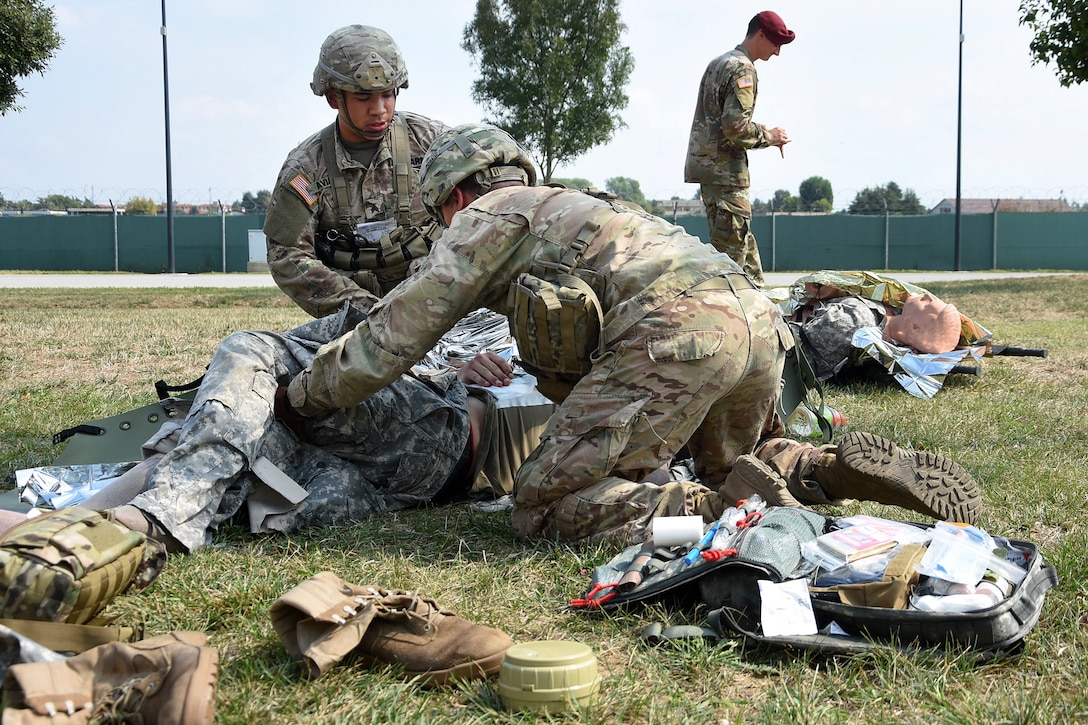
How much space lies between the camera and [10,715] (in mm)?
1801

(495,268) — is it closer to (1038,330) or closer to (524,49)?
(1038,330)

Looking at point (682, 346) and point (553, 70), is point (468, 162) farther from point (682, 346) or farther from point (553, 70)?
point (553, 70)

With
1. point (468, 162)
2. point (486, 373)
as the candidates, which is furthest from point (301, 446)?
point (468, 162)

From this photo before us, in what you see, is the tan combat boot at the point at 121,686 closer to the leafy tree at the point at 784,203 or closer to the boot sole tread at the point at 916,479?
the boot sole tread at the point at 916,479

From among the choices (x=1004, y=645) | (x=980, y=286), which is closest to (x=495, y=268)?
(x=1004, y=645)

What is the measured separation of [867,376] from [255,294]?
1052cm

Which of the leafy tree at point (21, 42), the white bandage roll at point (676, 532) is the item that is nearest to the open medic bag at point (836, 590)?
the white bandage roll at point (676, 532)

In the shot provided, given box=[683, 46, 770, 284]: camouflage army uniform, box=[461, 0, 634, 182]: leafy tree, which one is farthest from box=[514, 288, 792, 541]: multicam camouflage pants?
box=[461, 0, 634, 182]: leafy tree

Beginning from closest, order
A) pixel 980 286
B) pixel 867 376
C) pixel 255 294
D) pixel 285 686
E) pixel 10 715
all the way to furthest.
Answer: pixel 10 715 < pixel 285 686 < pixel 867 376 < pixel 255 294 < pixel 980 286

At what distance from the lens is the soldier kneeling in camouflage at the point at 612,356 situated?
3.21m

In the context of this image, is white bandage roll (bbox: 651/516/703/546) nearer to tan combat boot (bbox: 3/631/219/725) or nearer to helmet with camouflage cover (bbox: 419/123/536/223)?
tan combat boot (bbox: 3/631/219/725)

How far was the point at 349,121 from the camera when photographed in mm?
5277

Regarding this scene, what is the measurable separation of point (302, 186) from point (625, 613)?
3.48 meters

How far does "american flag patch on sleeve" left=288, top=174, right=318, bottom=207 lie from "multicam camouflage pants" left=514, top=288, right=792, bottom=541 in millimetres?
2578
